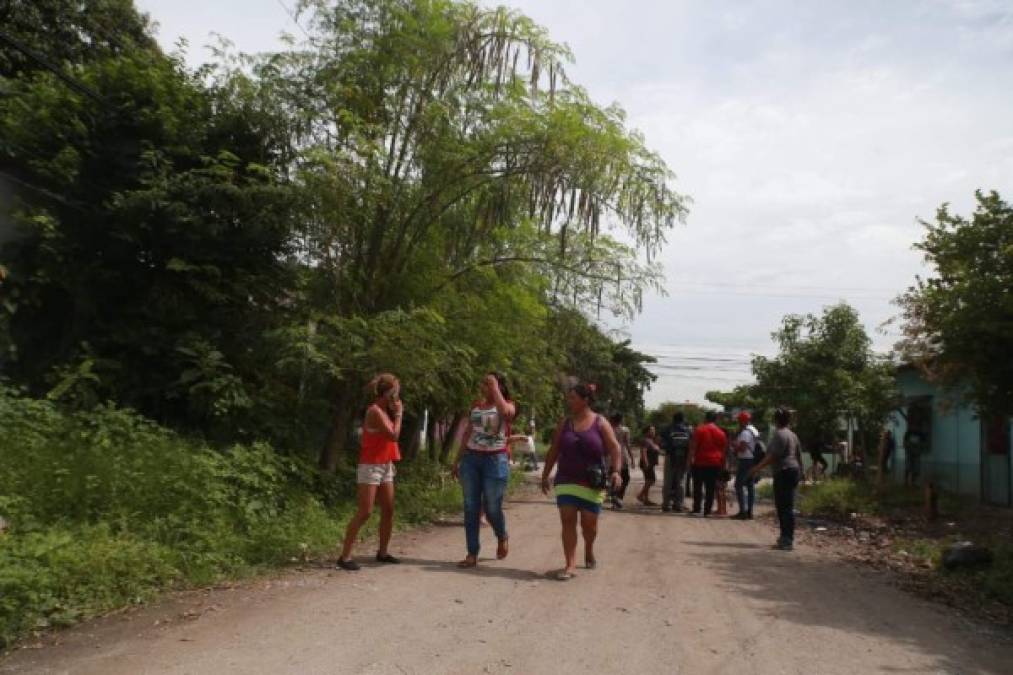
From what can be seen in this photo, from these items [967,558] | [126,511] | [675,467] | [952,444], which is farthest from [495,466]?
[952,444]

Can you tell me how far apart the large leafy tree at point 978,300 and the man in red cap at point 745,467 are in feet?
16.6

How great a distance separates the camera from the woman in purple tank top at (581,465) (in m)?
7.49

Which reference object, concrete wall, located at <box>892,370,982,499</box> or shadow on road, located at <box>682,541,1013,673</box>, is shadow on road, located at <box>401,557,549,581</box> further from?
concrete wall, located at <box>892,370,982,499</box>

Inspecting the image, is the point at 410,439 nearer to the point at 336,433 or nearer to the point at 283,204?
the point at 336,433

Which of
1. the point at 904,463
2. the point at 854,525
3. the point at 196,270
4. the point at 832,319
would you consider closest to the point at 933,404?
the point at 904,463

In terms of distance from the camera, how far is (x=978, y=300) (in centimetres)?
825

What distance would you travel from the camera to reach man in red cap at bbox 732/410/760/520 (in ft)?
45.9

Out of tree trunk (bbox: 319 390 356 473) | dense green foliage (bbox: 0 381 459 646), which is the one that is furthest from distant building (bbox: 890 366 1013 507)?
dense green foliage (bbox: 0 381 459 646)

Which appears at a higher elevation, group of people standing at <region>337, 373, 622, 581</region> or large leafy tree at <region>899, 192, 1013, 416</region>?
large leafy tree at <region>899, 192, 1013, 416</region>

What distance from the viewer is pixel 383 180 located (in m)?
10.5

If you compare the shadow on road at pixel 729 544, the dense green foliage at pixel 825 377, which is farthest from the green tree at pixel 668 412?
the shadow on road at pixel 729 544

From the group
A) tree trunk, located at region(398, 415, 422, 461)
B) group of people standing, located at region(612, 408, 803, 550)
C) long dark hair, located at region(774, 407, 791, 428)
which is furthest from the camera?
tree trunk, located at region(398, 415, 422, 461)

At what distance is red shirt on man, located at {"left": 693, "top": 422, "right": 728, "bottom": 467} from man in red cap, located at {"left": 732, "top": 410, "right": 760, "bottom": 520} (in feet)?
1.61

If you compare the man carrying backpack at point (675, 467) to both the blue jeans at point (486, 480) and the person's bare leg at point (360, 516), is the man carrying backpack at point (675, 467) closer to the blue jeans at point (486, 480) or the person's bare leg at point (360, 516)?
the blue jeans at point (486, 480)
